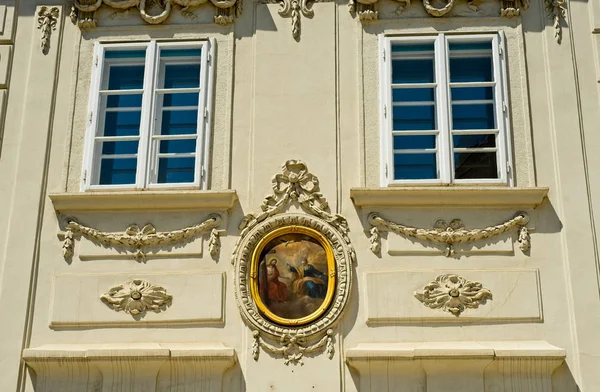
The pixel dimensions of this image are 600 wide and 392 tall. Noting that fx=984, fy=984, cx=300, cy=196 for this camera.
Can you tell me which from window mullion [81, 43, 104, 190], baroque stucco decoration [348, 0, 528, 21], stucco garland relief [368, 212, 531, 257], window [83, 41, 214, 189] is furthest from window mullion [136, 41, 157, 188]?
stucco garland relief [368, 212, 531, 257]

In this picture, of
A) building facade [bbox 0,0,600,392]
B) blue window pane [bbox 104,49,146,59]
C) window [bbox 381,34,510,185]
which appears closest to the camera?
building facade [bbox 0,0,600,392]

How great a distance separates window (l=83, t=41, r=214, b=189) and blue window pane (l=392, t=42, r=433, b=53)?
7.12 ft

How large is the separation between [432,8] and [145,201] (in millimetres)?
4049

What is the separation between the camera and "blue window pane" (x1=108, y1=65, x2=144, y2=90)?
11.6 meters

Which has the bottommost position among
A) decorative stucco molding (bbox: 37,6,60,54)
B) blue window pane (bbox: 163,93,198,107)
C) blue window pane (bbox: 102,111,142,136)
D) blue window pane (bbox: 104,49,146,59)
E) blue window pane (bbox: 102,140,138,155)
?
blue window pane (bbox: 102,140,138,155)

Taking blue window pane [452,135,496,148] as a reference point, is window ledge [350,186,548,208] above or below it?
below

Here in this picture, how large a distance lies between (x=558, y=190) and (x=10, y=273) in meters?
6.05

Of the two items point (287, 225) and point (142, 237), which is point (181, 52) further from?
point (287, 225)

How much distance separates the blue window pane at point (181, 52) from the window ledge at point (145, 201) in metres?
1.89

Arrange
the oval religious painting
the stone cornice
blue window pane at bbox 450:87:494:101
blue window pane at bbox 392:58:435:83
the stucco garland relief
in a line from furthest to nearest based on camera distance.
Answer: blue window pane at bbox 392:58:435:83, blue window pane at bbox 450:87:494:101, the stucco garland relief, the oval religious painting, the stone cornice

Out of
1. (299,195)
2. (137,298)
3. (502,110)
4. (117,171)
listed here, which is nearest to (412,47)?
(502,110)

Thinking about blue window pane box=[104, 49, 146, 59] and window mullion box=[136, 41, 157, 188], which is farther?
blue window pane box=[104, 49, 146, 59]

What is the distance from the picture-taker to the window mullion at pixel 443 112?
35.7ft

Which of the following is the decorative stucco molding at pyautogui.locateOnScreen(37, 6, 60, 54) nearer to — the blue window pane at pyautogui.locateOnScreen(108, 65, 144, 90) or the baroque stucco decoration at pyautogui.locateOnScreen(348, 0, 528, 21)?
the blue window pane at pyautogui.locateOnScreen(108, 65, 144, 90)
